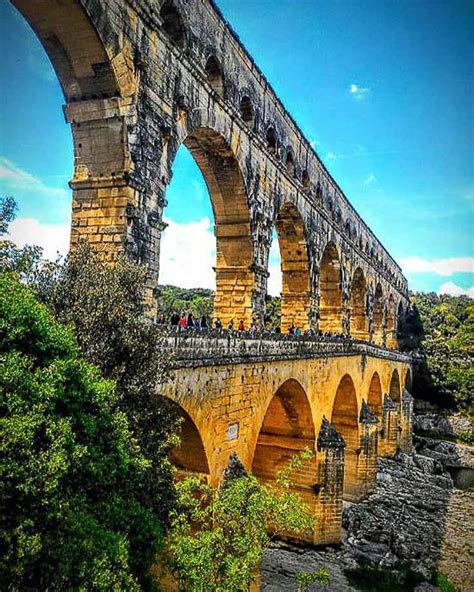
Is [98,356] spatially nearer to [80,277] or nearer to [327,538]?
[80,277]

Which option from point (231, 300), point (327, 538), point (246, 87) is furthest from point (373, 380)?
point (246, 87)

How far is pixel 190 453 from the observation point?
32.7 feet

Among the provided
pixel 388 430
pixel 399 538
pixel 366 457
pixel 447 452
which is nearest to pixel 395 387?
pixel 447 452

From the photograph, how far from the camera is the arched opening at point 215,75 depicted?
43.5 feet

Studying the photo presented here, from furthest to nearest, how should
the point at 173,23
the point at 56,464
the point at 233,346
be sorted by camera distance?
1. the point at 173,23
2. the point at 233,346
3. the point at 56,464

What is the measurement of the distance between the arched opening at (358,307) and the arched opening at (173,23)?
72.0ft

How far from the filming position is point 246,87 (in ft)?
49.4

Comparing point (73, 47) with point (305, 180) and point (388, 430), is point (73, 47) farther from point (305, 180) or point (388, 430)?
point (388, 430)

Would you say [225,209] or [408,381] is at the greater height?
[225,209]

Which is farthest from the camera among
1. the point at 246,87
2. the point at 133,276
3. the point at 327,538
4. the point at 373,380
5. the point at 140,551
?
the point at 373,380

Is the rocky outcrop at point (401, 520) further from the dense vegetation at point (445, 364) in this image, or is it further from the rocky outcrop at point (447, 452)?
the dense vegetation at point (445, 364)

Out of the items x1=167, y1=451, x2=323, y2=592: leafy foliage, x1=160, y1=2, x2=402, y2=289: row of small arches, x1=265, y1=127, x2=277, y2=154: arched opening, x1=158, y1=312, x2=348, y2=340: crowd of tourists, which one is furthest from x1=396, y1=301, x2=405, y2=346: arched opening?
x1=167, y1=451, x2=323, y2=592: leafy foliage

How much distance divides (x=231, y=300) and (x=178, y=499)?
879cm

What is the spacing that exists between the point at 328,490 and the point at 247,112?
1215 cm
